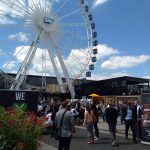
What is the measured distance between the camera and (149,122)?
52.5 ft

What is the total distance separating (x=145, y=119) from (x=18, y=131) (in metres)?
10.0

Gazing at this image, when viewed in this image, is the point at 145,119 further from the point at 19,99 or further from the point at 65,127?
the point at 65,127

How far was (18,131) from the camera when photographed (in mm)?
6902

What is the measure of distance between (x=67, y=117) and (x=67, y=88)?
4232 cm

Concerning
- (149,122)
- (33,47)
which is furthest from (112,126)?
(33,47)

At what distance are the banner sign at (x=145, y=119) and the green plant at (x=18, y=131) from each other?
926 cm

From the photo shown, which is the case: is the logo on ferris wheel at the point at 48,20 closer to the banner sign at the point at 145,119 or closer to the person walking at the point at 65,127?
the banner sign at the point at 145,119

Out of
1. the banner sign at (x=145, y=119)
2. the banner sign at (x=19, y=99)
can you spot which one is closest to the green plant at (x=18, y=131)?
the banner sign at (x=19, y=99)

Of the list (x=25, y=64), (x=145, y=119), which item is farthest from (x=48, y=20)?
(x=145, y=119)

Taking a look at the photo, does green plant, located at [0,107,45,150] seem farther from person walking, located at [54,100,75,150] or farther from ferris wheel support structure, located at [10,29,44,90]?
ferris wheel support structure, located at [10,29,44,90]

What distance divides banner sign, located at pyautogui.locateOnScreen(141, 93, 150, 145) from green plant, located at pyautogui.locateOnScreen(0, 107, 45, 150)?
9.26 meters

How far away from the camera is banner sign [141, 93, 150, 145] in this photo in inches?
631

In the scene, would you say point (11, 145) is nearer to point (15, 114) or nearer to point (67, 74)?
point (15, 114)

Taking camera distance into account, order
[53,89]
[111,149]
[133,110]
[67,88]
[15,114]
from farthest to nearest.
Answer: [53,89] < [67,88] < [133,110] < [111,149] < [15,114]
